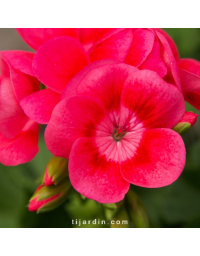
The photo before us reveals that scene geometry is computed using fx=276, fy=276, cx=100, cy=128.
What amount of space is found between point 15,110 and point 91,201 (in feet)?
1.26

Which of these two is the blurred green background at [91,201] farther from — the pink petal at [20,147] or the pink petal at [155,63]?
the pink petal at [155,63]

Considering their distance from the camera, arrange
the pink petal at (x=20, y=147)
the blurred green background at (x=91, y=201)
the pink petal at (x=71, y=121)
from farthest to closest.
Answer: the blurred green background at (x=91, y=201)
the pink petal at (x=20, y=147)
the pink petal at (x=71, y=121)

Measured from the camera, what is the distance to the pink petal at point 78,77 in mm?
395

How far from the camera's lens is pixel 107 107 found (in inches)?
17.0

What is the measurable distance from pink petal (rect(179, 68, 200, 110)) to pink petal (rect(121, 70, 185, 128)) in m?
0.06

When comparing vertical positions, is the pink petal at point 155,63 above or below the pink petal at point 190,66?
above

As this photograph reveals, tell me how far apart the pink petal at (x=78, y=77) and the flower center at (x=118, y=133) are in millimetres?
104

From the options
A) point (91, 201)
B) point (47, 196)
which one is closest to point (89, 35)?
point (47, 196)

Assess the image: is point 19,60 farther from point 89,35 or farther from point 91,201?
point 91,201

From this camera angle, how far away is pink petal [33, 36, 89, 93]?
1.42 feet

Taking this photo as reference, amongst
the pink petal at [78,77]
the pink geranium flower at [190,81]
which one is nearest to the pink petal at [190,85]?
the pink geranium flower at [190,81]
